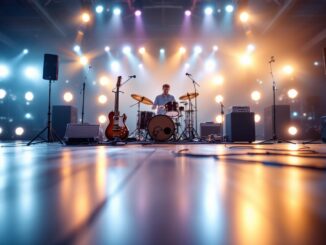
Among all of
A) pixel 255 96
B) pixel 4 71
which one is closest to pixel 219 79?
pixel 255 96

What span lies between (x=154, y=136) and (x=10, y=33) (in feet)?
21.3

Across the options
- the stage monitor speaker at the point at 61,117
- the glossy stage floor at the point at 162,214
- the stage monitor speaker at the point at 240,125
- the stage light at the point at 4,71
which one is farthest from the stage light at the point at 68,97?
the glossy stage floor at the point at 162,214

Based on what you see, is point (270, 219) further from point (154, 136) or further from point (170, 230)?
point (154, 136)

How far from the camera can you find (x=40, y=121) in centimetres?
874

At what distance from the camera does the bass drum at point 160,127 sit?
16.0 feet

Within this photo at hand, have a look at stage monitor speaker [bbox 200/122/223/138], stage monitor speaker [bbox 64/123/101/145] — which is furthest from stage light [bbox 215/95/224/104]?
stage monitor speaker [bbox 64/123/101/145]

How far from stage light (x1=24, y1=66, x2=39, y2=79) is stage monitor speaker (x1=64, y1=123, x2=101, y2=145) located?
5451mm

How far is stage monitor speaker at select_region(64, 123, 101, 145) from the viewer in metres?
4.59

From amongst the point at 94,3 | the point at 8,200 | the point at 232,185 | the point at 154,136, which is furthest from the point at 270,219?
the point at 94,3

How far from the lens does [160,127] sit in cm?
496

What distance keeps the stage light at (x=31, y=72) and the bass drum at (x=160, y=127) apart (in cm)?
623

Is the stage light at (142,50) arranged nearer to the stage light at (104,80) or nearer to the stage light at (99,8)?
the stage light at (104,80)

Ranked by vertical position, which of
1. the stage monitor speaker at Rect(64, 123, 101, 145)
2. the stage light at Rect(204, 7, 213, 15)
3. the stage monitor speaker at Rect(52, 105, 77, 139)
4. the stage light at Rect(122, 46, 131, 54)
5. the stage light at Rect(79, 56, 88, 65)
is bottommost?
the stage monitor speaker at Rect(64, 123, 101, 145)

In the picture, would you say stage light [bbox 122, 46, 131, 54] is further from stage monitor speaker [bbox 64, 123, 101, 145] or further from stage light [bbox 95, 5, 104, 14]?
stage monitor speaker [bbox 64, 123, 101, 145]
